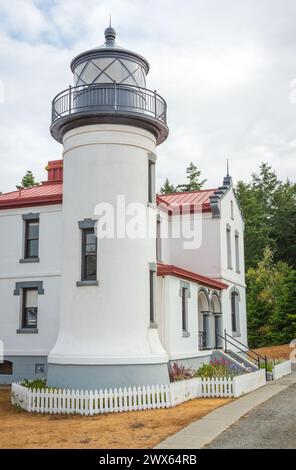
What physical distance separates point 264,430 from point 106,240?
6.97 m

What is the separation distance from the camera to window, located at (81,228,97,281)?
16047mm

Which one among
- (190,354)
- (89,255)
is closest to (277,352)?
(190,354)

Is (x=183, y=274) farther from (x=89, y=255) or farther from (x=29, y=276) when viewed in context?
(x=29, y=276)

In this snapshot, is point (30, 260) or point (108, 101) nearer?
point (108, 101)

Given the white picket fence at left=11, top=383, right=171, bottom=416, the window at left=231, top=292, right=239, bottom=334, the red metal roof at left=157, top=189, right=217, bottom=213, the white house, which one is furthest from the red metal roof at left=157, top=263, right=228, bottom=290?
the white picket fence at left=11, top=383, right=171, bottom=416

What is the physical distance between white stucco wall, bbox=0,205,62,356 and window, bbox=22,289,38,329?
0.25m

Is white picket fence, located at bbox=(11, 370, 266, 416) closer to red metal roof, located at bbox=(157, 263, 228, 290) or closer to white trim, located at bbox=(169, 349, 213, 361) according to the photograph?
white trim, located at bbox=(169, 349, 213, 361)

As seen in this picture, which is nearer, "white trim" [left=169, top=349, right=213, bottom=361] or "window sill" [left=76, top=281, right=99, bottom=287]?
"window sill" [left=76, top=281, right=99, bottom=287]

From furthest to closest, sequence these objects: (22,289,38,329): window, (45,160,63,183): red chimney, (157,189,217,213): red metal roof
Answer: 1. (45,160,63,183): red chimney
2. (157,189,217,213): red metal roof
3. (22,289,38,329): window

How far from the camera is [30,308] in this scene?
21.2 meters

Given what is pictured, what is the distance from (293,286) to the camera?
35062 mm

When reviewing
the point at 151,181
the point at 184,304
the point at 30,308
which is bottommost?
the point at 30,308
